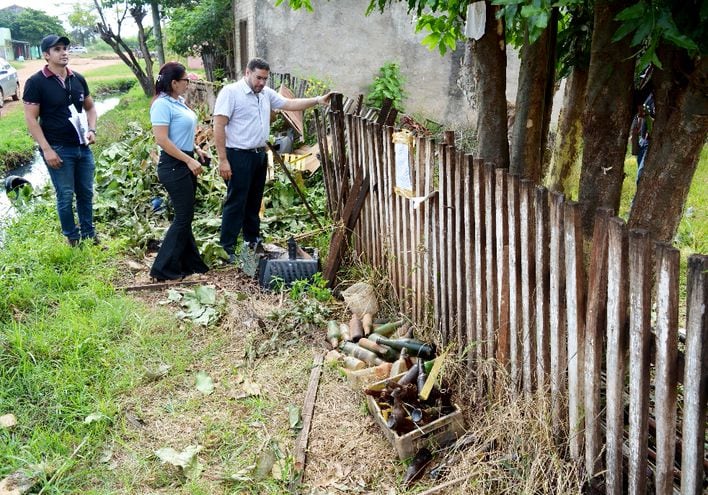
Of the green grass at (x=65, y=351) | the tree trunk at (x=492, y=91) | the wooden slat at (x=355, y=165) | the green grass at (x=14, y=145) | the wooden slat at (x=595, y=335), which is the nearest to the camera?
the wooden slat at (x=595, y=335)

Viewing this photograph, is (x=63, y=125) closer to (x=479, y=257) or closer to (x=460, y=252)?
(x=460, y=252)

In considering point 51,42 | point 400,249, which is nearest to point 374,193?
point 400,249

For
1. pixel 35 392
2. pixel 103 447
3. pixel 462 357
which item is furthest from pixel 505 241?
pixel 35 392

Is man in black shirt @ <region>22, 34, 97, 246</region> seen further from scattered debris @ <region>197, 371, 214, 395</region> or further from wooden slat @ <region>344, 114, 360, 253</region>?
scattered debris @ <region>197, 371, 214, 395</region>

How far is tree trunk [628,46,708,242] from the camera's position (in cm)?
301

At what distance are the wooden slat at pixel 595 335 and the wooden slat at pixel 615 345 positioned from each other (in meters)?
0.04

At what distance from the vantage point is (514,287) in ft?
10.1

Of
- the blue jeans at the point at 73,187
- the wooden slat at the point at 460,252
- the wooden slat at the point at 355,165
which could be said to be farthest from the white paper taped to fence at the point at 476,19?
the blue jeans at the point at 73,187

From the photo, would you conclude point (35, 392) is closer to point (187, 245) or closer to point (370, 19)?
point (187, 245)

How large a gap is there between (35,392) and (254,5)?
11.2 meters

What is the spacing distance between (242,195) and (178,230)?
0.70m

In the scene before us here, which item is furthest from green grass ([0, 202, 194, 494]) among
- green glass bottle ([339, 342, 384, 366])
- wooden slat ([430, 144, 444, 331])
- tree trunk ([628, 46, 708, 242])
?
tree trunk ([628, 46, 708, 242])

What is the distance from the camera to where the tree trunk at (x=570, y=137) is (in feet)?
15.4

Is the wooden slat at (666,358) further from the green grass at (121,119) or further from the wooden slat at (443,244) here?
the green grass at (121,119)
